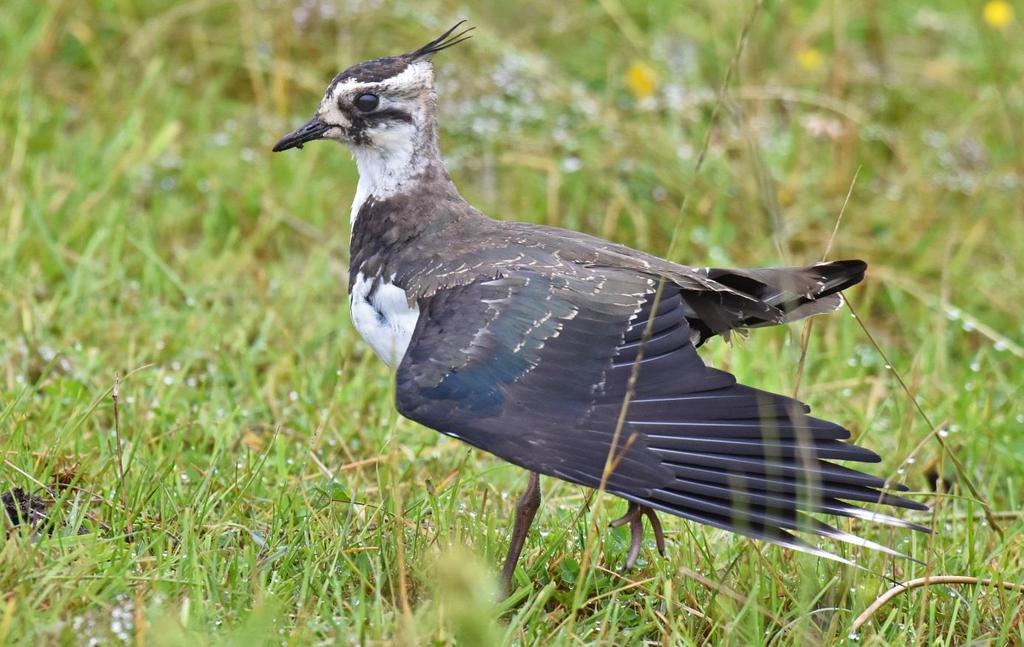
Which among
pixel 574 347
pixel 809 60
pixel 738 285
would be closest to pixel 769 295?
pixel 738 285

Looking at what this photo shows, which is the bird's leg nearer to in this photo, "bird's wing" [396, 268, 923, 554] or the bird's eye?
"bird's wing" [396, 268, 923, 554]

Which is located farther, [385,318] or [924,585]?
[385,318]

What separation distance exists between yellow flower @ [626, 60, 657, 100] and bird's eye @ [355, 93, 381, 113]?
294 cm

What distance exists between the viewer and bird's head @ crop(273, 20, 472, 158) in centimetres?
474

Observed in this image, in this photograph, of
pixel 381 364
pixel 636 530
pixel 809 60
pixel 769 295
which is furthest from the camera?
pixel 809 60

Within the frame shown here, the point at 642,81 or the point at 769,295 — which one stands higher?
the point at 642,81


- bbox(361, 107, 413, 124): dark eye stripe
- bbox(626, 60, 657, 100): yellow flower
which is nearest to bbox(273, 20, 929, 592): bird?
bbox(361, 107, 413, 124): dark eye stripe

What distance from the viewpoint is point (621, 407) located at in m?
3.81

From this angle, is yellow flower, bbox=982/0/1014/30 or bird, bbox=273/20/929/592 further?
yellow flower, bbox=982/0/1014/30

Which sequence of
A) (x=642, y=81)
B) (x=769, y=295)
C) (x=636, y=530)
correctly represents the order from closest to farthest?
1. (x=636, y=530)
2. (x=769, y=295)
3. (x=642, y=81)

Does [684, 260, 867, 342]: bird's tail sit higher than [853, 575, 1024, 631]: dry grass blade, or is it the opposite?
[684, 260, 867, 342]: bird's tail

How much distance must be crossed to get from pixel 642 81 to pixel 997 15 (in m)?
2.13

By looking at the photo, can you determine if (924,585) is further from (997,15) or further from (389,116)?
(997,15)

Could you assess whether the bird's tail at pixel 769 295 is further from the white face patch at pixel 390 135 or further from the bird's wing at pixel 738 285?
the white face patch at pixel 390 135
